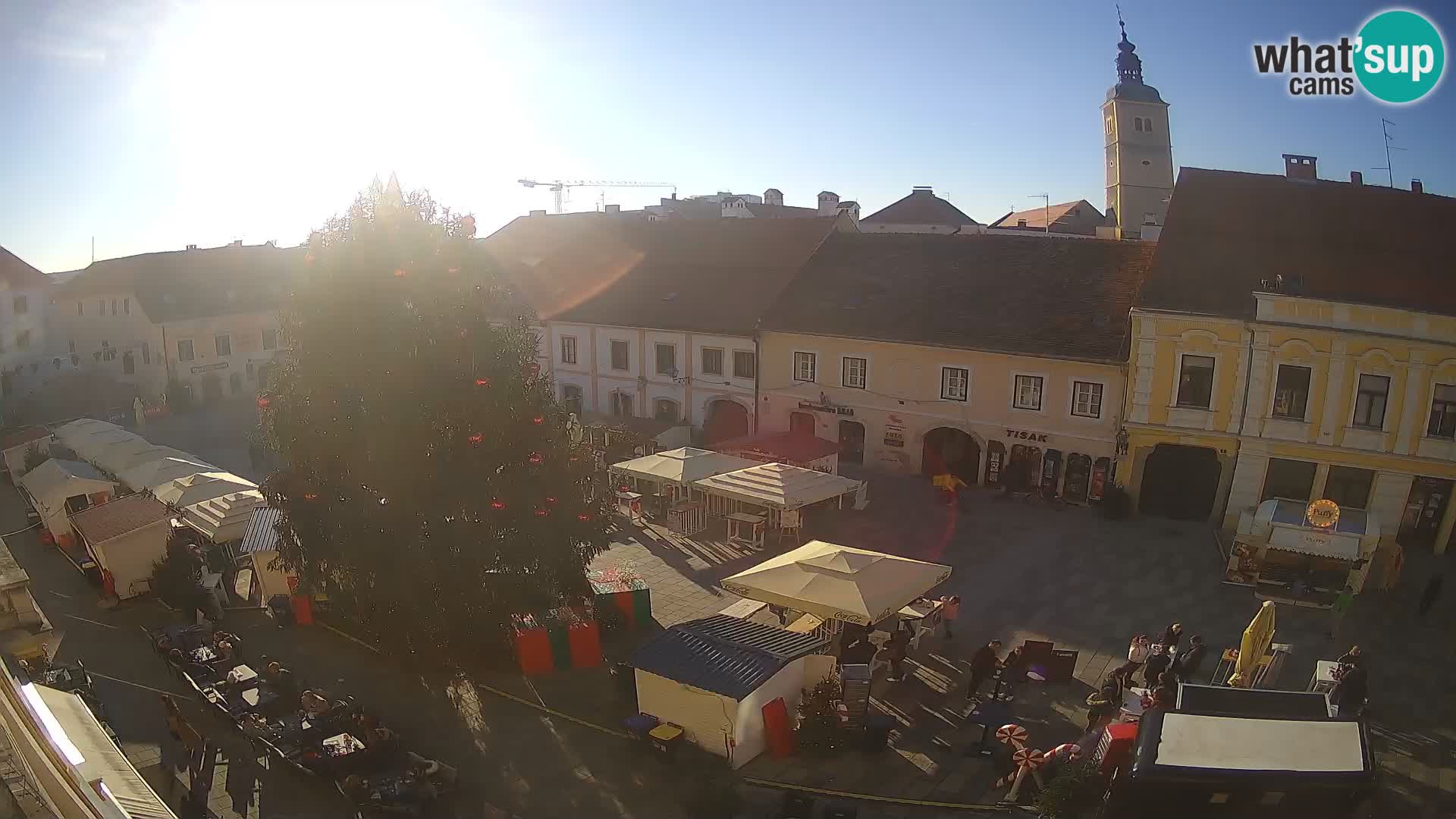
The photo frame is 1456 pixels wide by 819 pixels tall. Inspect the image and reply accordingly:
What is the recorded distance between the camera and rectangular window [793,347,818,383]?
30.3 m

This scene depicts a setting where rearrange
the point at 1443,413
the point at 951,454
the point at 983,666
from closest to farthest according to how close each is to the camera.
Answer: the point at 983,666
the point at 1443,413
the point at 951,454

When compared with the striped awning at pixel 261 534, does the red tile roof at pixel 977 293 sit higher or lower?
higher

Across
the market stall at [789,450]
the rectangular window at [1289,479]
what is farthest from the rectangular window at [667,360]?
the rectangular window at [1289,479]

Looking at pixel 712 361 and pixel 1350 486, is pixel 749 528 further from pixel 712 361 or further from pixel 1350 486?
pixel 1350 486

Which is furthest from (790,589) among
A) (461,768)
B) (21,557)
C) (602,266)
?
(602,266)

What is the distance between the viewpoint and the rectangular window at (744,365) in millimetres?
31469

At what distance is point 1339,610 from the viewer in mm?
17125

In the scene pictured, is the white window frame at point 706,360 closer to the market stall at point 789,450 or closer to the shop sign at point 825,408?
the shop sign at point 825,408

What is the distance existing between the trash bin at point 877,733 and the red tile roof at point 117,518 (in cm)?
1533

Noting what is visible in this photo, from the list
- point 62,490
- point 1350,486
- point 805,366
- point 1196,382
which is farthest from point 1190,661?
point 62,490

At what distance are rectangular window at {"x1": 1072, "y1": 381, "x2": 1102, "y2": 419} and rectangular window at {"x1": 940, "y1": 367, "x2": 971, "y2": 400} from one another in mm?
2889

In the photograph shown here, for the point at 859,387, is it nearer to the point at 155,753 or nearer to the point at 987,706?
the point at 987,706

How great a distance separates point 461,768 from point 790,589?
5711mm

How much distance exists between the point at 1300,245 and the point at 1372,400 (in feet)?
15.1
